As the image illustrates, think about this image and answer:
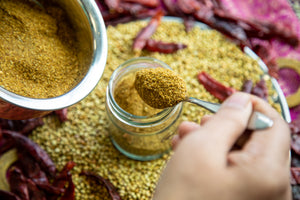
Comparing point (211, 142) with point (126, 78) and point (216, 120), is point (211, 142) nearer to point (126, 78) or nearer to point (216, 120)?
point (216, 120)

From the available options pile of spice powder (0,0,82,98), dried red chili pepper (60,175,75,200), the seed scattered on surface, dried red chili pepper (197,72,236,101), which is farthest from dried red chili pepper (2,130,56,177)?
dried red chili pepper (197,72,236,101)

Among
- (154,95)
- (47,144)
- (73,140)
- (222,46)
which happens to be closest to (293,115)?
(222,46)

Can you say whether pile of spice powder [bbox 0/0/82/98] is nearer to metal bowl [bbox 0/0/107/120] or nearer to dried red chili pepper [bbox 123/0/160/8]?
metal bowl [bbox 0/0/107/120]

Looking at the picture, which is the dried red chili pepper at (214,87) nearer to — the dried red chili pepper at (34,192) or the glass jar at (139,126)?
the glass jar at (139,126)

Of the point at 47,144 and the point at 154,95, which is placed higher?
the point at 154,95

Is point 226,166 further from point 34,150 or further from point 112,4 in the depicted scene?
point 112,4

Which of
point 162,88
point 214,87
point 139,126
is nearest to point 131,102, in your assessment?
point 139,126
